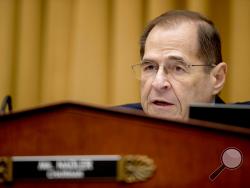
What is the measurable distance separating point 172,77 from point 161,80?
54mm

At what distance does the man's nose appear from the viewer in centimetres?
125

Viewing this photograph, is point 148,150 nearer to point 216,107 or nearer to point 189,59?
point 216,107

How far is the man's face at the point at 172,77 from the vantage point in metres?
1.25

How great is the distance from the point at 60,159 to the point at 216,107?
0.83 feet

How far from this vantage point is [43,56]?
198 cm

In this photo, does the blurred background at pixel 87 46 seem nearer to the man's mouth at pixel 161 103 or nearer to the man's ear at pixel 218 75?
the man's ear at pixel 218 75

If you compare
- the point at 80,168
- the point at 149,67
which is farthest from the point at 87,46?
the point at 80,168

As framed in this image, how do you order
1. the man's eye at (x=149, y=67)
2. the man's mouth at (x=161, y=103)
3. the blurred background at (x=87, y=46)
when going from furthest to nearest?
1. the blurred background at (x=87, y=46)
2. the man's eye at (x=149, y=67)
3. the man's mouth at (x=161, y=103)

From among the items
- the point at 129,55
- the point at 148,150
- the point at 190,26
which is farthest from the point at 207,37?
the point at 148,150

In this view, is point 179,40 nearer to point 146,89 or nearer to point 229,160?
point 146,89

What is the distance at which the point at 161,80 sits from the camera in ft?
4.16

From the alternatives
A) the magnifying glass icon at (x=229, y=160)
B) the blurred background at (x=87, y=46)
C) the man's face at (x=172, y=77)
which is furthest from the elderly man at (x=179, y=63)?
the magnifying glass icon at (x=229, y=160)

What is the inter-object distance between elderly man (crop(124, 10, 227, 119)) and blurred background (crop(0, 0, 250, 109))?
0.47 meters

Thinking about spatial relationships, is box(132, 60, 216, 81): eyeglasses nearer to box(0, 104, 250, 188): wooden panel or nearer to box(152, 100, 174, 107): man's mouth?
box(152, 100, 174, 107): man's mouth
